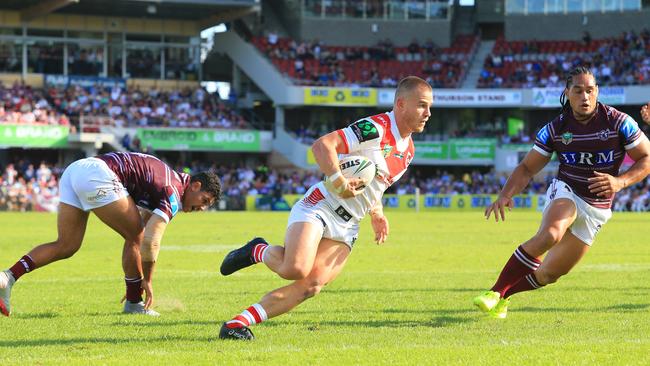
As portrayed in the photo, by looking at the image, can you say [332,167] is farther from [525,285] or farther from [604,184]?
[525,285]

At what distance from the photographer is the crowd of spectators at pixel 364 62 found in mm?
65938

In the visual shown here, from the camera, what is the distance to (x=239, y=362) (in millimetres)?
7461

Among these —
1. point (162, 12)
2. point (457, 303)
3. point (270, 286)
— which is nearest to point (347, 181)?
point (457, 303)

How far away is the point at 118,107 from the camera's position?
60656mm

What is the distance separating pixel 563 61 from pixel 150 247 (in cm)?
5932

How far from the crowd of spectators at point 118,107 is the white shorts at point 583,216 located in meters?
48.0

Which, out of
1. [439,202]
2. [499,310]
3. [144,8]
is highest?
[144,8]

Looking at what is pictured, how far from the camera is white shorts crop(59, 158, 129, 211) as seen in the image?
33.6 ft

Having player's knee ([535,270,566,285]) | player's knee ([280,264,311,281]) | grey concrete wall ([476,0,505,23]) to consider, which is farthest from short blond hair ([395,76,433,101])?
grey concrete wall ([476,0,505,23])

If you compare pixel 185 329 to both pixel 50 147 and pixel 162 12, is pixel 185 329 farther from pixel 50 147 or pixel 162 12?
pixel 162 12

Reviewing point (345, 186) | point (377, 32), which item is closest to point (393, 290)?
point (345, 186)

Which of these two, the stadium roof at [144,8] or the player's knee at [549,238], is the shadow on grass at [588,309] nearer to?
the player's knee at [549,238]

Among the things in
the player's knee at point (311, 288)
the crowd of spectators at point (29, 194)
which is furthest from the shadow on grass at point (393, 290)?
the crowd of spectators at point (29, 194)

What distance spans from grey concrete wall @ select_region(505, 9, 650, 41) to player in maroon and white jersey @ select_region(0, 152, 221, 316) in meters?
63.2
